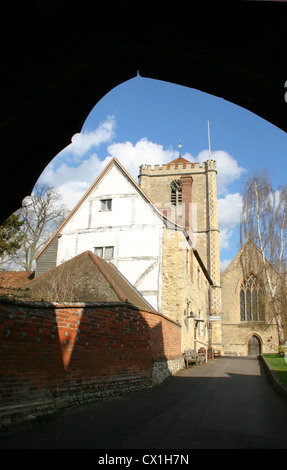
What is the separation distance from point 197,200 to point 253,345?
15961 mm

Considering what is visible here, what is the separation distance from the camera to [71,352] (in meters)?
7.49

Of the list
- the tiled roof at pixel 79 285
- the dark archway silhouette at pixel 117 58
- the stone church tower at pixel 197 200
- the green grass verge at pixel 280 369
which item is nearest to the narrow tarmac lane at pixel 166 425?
the green grass verge at pixel 280 369

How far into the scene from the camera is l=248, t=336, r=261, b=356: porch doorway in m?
36.2

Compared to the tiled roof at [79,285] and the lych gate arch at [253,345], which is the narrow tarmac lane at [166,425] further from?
the lych gate arch at [253,345]

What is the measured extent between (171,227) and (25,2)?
16.6m

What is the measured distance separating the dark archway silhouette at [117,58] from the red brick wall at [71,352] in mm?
A: 3464

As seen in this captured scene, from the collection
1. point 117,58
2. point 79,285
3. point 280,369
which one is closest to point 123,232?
point 79,285

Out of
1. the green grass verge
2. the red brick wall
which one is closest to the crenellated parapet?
the green grass verge

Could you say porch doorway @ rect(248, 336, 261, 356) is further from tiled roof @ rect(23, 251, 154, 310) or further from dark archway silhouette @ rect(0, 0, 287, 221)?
dark archway silhouette @ rect(0, 0, 287, 221)

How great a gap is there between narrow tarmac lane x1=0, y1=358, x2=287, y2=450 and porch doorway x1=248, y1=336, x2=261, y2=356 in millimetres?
28757

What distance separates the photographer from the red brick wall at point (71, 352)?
19.9ft

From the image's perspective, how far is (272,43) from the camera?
2766mm
